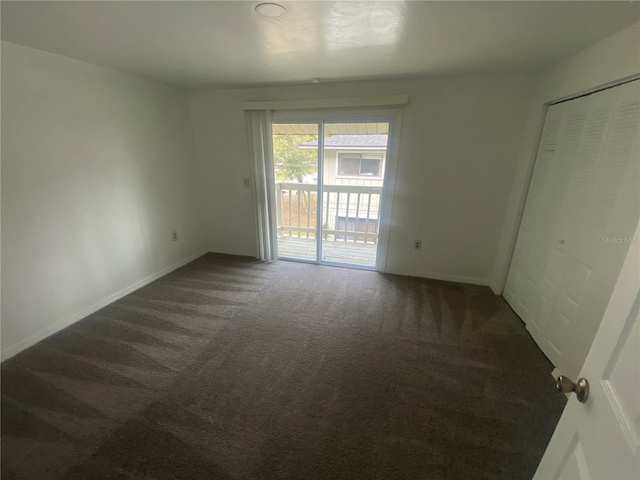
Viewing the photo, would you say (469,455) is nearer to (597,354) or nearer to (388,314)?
(597,354)

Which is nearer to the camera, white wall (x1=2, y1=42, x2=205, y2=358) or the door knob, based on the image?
the door knob

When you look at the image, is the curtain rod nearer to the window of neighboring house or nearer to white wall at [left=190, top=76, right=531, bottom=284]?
white wall at [left=190, top=76, right=531, bottom=284]

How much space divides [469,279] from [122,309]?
11.8 ft

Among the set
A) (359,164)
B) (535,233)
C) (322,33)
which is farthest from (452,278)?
(322,33)

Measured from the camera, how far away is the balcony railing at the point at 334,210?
4055 mm

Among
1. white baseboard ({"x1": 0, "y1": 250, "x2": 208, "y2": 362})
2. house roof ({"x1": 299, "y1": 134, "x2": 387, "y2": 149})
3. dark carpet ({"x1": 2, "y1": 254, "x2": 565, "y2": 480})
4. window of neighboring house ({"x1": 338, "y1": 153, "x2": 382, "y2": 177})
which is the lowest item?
dark carpet ({"x1": 2, "y1": 254, "x2": 565, "y2": 480})

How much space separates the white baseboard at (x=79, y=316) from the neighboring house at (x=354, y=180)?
239 centimetres

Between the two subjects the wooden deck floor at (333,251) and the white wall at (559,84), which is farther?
the wooden deck floor at (333,251)

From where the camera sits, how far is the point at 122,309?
2.40 m

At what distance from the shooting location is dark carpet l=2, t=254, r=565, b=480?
1245mm

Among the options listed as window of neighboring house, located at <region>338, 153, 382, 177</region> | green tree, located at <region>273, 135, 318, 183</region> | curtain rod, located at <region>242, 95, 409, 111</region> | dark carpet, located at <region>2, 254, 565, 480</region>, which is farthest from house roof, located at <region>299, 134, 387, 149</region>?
dark carpet, located at <region>2, 254, 565, 480</region>

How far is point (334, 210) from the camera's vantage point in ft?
14.1

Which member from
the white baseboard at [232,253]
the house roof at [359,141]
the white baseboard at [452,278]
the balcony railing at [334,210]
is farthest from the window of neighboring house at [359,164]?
the white baseboard at [232,253]

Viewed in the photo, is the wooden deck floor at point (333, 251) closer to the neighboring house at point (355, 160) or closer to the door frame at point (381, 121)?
the door frame at point (381, 121)
